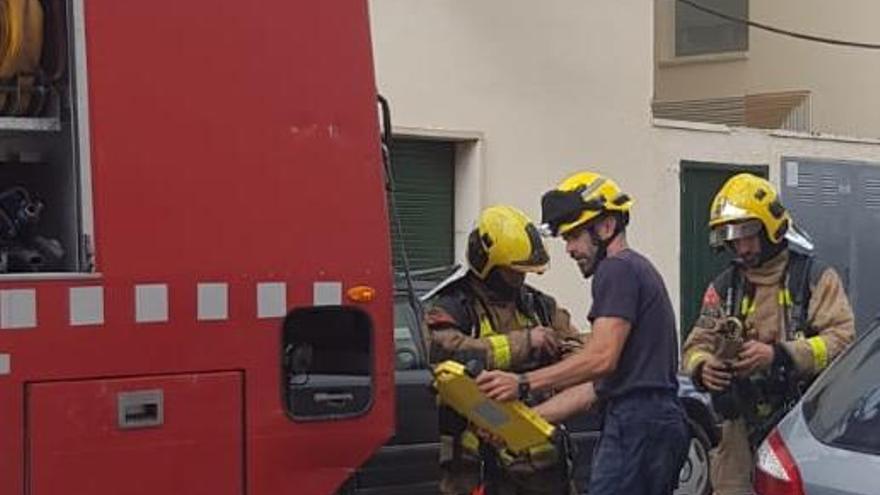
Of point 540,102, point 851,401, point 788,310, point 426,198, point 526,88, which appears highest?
point 526,88

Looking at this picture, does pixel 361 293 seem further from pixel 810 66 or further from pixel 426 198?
pixel 810 66

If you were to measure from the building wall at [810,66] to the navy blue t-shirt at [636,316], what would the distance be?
13078mm

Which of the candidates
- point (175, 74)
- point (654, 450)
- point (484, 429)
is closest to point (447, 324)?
point (484, 429)

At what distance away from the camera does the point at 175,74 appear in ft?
12.5

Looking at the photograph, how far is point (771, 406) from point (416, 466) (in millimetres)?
2043

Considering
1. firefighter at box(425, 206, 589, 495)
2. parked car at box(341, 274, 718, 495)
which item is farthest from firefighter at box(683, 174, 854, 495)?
parked car at box(341, 274, 718, 495)

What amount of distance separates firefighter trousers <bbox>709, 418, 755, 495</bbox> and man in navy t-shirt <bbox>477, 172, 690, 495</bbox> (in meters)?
0.84

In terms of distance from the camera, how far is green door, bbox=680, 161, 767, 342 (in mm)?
14422

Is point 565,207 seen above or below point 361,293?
above

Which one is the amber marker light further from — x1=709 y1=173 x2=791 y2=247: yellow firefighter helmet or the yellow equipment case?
x1=709 y1=173 x2=791 y2=247: yellow firefighter helmet

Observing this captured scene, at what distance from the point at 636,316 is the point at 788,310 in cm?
98

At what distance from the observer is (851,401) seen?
3.94m

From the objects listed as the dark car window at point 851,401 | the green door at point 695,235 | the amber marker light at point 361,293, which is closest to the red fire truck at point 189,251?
the amber marker light at point 361,293

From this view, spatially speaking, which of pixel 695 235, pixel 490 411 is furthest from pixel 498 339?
pixel 695 235
